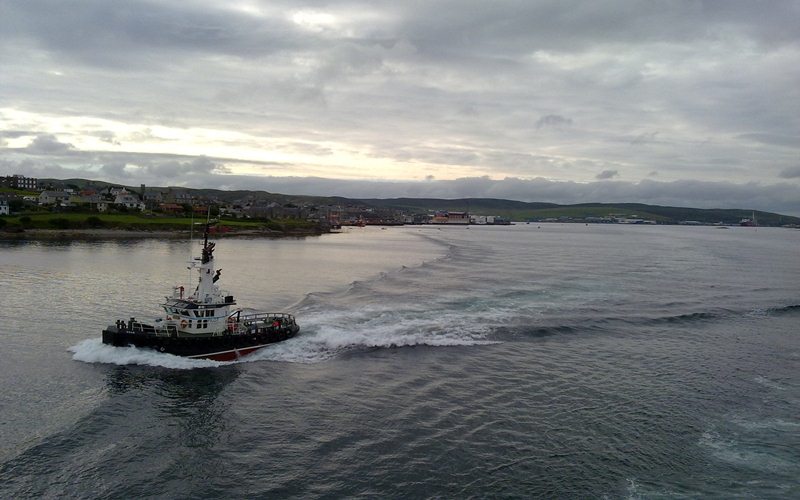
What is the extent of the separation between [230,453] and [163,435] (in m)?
3.82

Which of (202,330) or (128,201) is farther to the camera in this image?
(128,201)

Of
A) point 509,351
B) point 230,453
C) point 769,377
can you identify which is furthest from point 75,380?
point 769,377

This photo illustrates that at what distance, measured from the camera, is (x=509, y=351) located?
38.9 meters

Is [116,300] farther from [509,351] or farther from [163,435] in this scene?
[509,351]

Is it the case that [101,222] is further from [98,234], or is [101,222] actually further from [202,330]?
[202,330]

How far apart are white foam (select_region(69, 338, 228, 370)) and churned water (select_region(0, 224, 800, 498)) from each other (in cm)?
13

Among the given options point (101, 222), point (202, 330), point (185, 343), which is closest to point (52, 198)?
point (101, 222)

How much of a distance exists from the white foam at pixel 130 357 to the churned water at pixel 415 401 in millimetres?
129

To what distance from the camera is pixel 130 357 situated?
34250 mm

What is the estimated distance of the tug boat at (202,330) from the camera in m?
35.3

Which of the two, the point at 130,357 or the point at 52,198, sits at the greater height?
the point at 52,198

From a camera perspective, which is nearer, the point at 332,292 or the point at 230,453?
the point at 230,453

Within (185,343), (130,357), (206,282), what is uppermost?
(206,282)

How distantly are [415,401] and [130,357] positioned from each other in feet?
61.9
